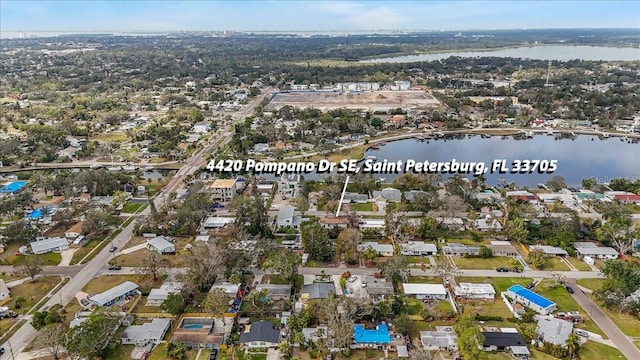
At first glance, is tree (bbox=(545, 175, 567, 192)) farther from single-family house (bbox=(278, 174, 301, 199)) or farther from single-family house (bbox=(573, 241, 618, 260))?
single-family house (bbox=(278, 174, 301, 199))

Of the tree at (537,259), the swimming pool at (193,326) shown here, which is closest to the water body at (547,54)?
the tree at (537,259)

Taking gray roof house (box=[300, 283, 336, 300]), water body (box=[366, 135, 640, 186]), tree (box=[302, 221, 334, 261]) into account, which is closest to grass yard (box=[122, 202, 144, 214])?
tree (box=[302, 221, 334, 261])

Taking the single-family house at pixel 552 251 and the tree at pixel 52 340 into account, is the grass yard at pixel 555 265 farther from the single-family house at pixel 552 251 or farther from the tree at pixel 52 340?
the tree at pixel 52 340

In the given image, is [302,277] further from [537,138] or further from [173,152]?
[537,138]

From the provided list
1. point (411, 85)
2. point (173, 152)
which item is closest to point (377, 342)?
point (173, 152)

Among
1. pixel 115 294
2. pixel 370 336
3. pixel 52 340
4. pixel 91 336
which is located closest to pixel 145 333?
pixel 91 336
